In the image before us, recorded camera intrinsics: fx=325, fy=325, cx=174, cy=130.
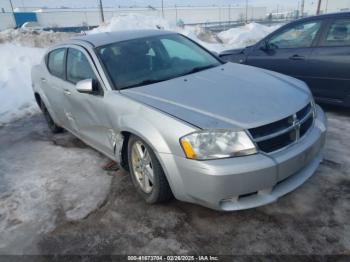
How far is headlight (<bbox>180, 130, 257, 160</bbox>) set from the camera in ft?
7.93

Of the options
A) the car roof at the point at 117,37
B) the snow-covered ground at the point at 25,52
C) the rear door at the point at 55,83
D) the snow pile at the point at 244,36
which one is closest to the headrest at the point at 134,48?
the car roof at the point at 117,37

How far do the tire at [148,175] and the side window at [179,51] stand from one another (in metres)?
1.36

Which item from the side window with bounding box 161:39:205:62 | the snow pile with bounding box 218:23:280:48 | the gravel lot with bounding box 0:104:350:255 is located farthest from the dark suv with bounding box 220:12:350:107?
the snow pile with bounding box 218:23:280:48

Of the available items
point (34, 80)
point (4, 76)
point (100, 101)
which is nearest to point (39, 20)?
point (4, 76)

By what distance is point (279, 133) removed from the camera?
99.5 inches

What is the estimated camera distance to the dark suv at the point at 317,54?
15.3 feet

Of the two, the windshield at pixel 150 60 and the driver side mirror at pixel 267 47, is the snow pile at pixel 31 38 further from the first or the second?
the windshield at pixel 150 60

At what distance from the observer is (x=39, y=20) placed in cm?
4288

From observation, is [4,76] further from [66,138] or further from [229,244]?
[229,244]

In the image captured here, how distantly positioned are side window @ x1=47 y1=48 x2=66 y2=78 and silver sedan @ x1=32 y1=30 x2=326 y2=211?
23 centimetres

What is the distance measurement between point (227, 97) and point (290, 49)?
119 inches

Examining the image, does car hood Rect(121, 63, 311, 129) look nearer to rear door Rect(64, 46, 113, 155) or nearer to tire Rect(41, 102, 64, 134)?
rear door Rect(64, 46, 113, 155)

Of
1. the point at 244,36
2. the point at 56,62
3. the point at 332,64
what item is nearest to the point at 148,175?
the point at 56,62

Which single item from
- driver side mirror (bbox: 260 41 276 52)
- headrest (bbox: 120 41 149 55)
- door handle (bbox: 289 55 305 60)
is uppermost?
headrest (bbox: 120 41 149 55)
